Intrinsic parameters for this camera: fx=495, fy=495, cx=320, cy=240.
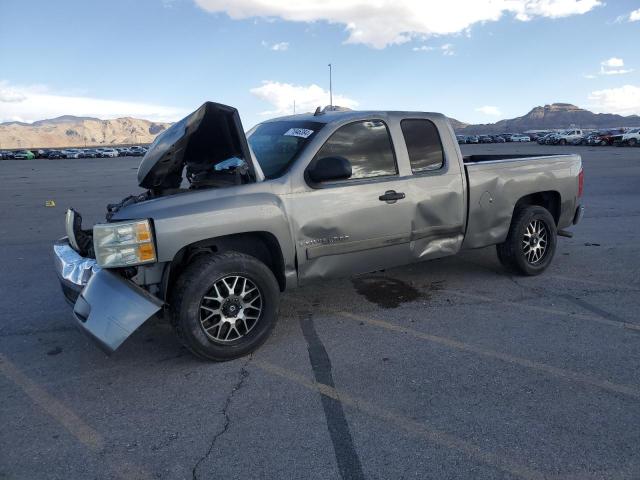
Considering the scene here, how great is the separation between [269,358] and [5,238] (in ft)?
22.5

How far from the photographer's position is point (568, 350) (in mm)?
3814

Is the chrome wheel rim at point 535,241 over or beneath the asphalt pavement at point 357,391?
over

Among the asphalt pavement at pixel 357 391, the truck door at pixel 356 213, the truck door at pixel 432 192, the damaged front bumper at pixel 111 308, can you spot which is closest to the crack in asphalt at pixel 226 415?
the asphalt pavement at pixel 357 391

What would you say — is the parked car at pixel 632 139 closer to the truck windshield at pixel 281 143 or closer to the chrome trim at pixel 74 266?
the truck windshield at pixel 281 143

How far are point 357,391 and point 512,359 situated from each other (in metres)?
1.26

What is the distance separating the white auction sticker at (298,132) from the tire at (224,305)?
127 cm

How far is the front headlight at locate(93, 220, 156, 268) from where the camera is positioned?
11.1 feet

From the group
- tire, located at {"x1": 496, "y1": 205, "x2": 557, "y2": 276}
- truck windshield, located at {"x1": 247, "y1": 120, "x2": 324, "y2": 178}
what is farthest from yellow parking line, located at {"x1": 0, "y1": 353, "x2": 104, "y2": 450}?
tire, located at {"x1": 496, "y1": 205, "x2": 557, "y2": 276}

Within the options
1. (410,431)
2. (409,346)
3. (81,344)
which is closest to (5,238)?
(81,344)

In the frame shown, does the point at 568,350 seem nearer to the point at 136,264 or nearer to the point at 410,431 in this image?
the point at 410,431

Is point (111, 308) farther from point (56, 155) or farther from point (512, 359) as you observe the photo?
point (56, 155)

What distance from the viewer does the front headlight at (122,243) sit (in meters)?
3.40

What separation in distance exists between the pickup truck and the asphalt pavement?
44cm

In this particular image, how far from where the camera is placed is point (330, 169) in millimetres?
3955
